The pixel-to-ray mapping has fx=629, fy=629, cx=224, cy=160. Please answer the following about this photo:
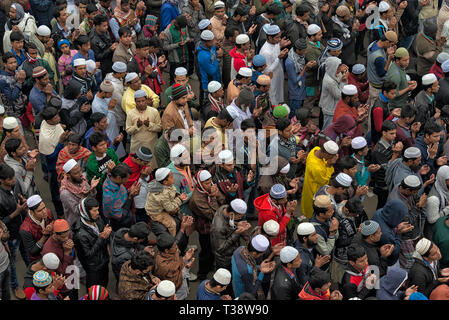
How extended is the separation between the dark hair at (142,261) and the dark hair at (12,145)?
104 inches

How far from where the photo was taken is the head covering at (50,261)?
22.1 feet

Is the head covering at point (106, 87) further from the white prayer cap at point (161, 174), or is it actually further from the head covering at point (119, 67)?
the white prayer cap at point (161, 174)

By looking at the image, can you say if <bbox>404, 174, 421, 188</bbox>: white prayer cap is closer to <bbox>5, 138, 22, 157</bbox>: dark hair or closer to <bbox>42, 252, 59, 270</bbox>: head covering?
<bbox>42, 252, 59, 270</bbox>: head covering

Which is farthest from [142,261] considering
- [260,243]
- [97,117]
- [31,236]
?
[97,117]

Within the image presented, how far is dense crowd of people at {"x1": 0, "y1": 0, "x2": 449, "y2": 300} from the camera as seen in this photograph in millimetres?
6988

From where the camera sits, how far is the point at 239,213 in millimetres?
7371

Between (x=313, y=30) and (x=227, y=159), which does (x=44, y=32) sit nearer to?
(x=313, y=30)

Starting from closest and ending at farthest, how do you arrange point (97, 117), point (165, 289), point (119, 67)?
point (165, 289)
point (97, 117)
point (119, 67)

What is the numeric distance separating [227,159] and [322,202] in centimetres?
139

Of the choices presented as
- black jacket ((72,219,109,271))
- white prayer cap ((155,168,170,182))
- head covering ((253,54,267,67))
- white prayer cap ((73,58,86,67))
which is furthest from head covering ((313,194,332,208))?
white prayer cap ((73,58,86,67))

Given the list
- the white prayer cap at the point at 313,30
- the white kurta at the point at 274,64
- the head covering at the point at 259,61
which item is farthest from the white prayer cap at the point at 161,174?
the white prayer cap at the point at 313,30

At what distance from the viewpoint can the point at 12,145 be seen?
819 centimetres

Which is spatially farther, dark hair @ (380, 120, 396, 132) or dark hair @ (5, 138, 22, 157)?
dark hair @ (380, 120, 396, 132)

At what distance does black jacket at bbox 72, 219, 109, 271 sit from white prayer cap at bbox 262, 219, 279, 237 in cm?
190
